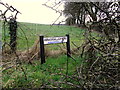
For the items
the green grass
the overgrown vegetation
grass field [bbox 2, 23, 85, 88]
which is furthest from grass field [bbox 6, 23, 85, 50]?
the green grass

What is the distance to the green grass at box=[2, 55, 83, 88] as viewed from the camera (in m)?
4.20

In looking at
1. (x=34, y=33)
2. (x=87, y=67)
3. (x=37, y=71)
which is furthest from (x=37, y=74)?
(x=34, y=33)

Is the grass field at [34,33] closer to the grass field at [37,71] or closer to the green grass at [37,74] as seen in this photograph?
the grass field at [37,71]

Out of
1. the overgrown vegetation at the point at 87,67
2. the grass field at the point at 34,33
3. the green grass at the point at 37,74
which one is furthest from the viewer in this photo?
the green grass at the point at 37,74

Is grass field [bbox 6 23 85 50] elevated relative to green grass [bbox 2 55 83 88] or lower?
elevated

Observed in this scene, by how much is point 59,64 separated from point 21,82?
2.35 meters

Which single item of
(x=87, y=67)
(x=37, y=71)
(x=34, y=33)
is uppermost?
(x=34, y=33)

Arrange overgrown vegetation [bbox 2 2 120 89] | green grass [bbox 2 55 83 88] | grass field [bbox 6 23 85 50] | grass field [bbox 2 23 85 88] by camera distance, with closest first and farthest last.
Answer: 1. overgrown vegetation [bbox 2 2 120 89]
2. grass field [bbox 6 23 85 50]
3. grass field [bbox 2 23 85 88]
4. green grass [bbox 2 55 83 88]

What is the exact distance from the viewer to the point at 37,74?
505 centimetres

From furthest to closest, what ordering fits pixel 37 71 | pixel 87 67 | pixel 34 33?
1. pixel 34 33
2. pixel 37 71
3. pixel 87 67

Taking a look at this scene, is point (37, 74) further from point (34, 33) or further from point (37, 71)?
point (34, 33)

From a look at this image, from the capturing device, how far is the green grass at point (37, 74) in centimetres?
420

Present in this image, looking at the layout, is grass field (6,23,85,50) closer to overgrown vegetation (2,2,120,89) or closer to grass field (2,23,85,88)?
grass field (2,23,85,88)

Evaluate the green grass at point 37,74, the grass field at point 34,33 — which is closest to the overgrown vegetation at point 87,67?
the green grass at point 37,74
